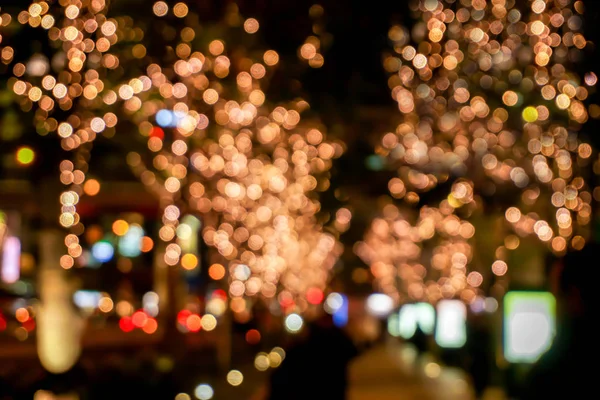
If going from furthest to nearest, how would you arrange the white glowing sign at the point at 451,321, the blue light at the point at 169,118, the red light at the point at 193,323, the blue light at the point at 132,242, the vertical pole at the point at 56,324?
the blue light at the point at 132,242 < the red light at the point at 193,323 < the white glowing sign at the point at 451,321 < the blue light at the point at 169,118 < the vertical pole at the point at 56,324

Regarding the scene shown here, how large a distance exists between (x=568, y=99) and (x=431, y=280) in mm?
22883

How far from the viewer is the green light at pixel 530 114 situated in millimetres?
13301

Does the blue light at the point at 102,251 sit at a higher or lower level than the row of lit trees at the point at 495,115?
lower

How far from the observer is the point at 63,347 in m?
12.1

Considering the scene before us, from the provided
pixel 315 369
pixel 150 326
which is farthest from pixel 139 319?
pixel 315 369

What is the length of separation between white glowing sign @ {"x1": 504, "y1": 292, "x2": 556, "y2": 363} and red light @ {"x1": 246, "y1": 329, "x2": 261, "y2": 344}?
19.9 m

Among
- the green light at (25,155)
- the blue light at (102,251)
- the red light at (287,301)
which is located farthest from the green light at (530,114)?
the blue light at (102,251)

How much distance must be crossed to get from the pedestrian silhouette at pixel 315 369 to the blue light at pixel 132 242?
93.4 feet

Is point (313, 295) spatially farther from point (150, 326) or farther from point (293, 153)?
point (293, 153)

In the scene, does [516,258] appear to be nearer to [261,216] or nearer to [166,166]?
[261,216]

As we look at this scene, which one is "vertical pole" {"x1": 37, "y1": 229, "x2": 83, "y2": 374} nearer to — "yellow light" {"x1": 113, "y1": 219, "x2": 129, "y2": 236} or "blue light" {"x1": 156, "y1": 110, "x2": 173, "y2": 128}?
"blue light" {"x1": 156, "y1": 110, "x2": 173, "y2": 128}

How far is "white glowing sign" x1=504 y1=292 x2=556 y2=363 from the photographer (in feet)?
20.6

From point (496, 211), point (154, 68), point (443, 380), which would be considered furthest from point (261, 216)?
point (154, 68)

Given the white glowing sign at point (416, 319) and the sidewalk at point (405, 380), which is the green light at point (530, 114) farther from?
the white glowing sign at point (416, 319)
